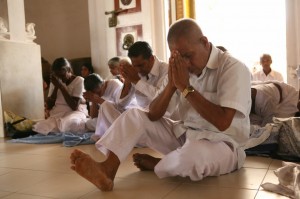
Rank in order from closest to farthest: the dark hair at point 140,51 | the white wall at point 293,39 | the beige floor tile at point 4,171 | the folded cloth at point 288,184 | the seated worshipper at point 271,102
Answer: the folded cloth at point 288,184 → the beige floor tile at point 4,171 → the dark hair at point 140,51 → the seated worshipper at point 271,102 → the white wall at point 293,39

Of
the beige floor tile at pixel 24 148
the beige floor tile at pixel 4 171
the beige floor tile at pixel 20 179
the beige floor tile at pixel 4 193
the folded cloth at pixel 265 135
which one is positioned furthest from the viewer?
the beige floor tile at pixel 24 148

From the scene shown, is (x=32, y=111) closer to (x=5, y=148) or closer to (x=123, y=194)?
(x=5, y=148)

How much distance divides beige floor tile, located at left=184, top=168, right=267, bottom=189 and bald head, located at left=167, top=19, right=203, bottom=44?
0.74m

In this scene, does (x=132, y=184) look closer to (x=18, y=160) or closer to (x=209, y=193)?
(x=209, y=193)

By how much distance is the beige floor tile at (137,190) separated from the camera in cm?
150

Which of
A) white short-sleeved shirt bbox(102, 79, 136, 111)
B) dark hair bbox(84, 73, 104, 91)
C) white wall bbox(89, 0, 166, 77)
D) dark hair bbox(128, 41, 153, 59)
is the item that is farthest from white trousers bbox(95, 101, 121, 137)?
white wall bbox(89, 0, 166, 77)

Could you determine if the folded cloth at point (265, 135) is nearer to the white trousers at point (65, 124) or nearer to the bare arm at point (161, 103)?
the bare arm at point (161, 103)

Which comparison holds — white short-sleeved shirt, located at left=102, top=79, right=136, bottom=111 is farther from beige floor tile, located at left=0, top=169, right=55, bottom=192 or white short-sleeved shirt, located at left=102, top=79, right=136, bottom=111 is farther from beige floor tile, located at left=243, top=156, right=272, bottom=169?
beige floor tile, located at left=243, top=156, right=272, bottom=169

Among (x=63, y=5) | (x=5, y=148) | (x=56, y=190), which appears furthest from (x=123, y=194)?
(x=63, y=5)

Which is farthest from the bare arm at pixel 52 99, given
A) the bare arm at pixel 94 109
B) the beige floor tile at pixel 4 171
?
the beige floor tile at pixel 4 171

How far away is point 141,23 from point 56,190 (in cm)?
407

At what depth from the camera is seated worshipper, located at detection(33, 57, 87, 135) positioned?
390cm

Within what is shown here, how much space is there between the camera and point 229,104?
1502 mm

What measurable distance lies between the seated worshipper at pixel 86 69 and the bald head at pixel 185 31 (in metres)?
4.18
